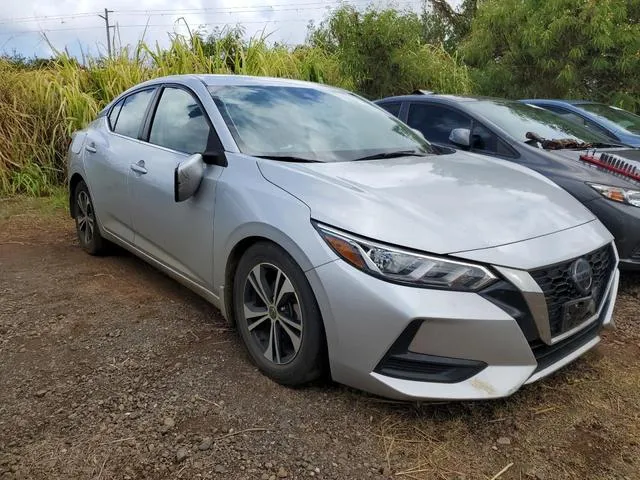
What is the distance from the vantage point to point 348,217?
2.23m

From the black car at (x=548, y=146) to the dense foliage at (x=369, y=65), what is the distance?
3290mm

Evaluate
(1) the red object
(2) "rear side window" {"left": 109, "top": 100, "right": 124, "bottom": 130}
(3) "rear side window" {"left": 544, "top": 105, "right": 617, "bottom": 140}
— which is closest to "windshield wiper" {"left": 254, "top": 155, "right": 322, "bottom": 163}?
(2) "rear side window" {"left": 109, "top": 100, "right": 124, "bottom": 130}

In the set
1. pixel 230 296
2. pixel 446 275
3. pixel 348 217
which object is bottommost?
pixel 230 296

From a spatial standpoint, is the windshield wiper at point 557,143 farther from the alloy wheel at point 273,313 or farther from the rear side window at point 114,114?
the rear side window at point 114,114

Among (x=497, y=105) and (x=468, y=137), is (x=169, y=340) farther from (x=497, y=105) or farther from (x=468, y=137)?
(x=497, y=105)

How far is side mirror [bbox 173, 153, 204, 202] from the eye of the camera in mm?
2803

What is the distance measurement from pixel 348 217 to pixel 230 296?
2.89ft

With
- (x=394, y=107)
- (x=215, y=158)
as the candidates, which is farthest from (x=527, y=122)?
(x=215, y=158)

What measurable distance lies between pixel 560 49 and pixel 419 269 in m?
7.76

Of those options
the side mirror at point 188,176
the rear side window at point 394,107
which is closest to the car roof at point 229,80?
the side mirror at point 188,176

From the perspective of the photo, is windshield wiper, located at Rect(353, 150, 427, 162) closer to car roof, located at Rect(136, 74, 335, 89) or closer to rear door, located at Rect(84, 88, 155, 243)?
car roof, located at Rect(136, 74, 335, 89)

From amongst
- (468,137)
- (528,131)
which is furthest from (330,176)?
(528,131)

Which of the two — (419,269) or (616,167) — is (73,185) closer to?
(419,269)

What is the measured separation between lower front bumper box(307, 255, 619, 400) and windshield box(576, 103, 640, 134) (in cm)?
522
